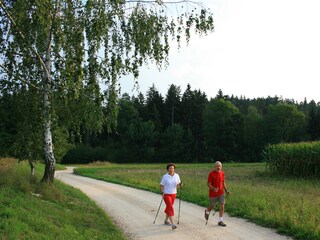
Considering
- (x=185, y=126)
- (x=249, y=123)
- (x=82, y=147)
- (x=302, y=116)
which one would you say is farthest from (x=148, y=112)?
(x=302, y=116)

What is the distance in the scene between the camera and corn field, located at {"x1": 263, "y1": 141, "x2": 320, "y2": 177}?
102 ft

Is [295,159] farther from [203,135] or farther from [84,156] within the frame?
[84,156]

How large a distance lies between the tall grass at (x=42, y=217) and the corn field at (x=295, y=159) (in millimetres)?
22340

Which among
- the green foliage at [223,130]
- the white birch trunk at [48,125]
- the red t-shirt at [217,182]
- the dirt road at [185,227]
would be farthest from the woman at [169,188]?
the green foliage at [223,130]

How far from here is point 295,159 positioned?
32.8 metres

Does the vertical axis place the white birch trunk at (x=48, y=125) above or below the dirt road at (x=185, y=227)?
above

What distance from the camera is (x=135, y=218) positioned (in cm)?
1295

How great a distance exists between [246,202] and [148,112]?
8628cm

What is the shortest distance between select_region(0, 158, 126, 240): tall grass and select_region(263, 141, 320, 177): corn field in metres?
22.3

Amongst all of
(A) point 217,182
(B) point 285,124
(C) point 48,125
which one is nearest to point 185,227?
(A) point 217,182

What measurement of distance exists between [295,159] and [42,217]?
1079 inches

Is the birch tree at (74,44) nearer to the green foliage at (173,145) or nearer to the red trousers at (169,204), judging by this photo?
the red trousers at (169,204)

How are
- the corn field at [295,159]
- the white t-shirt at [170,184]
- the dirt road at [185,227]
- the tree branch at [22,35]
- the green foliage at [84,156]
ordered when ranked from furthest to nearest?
the green foliage at [84,156] → the corn field at [295,159] → the tree branch at [22,35] → the white t-shirt at [170,184] → the dirt road at [185,227]

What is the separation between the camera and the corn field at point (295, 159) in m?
31.1
